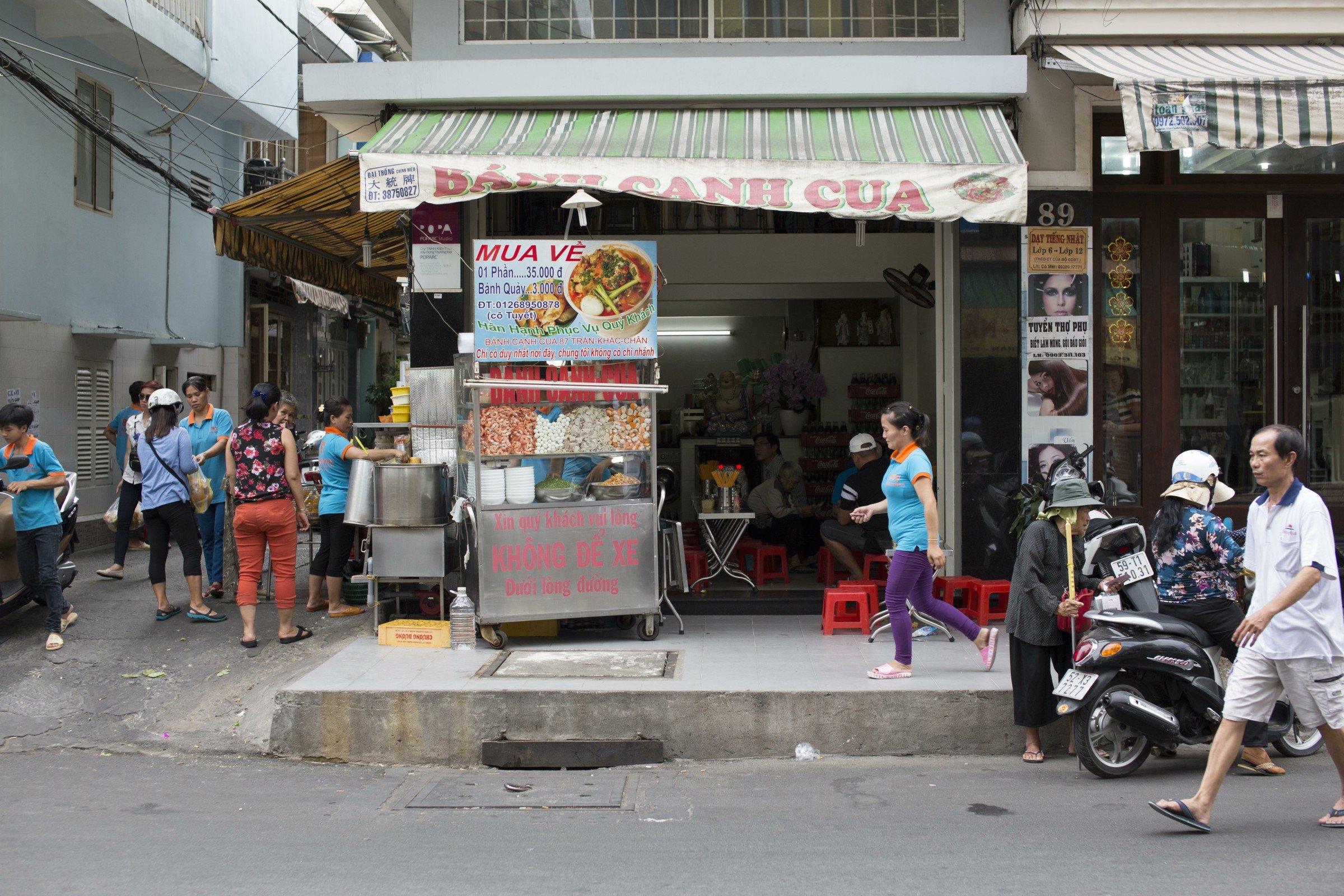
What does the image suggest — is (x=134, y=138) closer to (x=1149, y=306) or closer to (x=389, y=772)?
(x=389, y=772)

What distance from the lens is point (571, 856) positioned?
4406 millimetres

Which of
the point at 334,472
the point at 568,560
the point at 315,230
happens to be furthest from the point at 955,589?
the point at 315,230

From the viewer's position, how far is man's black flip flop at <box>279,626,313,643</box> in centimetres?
770

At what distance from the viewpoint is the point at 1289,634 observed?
4.46 m

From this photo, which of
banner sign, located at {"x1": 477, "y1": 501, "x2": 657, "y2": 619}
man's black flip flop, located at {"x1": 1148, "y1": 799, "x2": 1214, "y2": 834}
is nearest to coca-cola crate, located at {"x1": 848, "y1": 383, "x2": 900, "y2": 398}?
banner sign, located at {"x1": 477, "y1": 501, "x2": 657, "y2": 619}

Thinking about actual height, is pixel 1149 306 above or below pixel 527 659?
above

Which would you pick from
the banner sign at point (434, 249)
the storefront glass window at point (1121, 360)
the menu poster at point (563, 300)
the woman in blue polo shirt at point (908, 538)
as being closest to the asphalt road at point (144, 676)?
the menu poster at point (563, 300)

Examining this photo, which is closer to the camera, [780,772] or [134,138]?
[780,772]

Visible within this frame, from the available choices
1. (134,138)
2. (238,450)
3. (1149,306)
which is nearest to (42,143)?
(134,138)

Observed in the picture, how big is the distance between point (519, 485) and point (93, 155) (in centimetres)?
1000

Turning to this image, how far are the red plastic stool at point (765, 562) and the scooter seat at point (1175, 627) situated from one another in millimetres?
3932

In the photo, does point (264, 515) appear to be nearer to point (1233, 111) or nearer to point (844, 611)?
point (844, 611)

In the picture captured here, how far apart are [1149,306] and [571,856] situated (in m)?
6.80

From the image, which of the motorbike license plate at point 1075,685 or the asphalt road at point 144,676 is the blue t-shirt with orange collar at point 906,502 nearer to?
the motorbike license plate at point 1075,685
